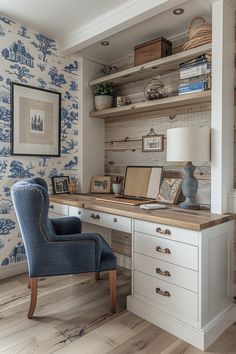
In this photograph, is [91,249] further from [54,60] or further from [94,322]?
[54,60]

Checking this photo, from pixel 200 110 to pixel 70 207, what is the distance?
149 cm

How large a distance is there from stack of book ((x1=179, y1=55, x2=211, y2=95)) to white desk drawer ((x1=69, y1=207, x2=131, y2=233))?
45.6 inches

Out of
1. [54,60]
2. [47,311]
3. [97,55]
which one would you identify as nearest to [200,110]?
[97,55]

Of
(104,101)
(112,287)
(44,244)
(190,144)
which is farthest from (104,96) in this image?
(112,287)

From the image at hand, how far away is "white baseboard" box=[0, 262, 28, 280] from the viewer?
8.77 feet

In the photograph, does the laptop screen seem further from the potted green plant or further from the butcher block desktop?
the potted green plant

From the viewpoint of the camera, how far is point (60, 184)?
3.05 m

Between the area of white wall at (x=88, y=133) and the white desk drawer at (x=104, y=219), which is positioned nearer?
the white desk drawer at (x=104, y=219)

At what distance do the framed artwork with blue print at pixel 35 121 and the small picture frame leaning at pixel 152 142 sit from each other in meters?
0.95

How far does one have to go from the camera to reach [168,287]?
6.16 feet

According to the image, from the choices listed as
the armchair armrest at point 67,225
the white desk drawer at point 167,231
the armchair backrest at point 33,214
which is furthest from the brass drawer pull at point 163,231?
the armchair armrest at point 67,225

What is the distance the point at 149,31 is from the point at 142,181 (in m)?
1.41

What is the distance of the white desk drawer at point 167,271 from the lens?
5.74 feet

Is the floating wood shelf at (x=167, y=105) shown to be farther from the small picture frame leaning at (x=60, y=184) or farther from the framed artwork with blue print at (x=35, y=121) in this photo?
the small picture frame leaning at (x=60, y=184)
